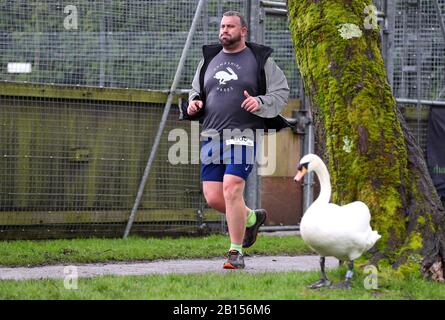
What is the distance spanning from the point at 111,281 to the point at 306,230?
62.8 inches

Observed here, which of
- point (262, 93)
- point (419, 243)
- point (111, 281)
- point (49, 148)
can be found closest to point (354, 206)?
point (419, 243)

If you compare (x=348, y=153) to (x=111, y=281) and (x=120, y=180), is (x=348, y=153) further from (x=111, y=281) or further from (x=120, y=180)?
(x=120, y=180)

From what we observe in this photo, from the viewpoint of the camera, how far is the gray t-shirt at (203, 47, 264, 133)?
27.3 feet

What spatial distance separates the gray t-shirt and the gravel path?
1.30 m

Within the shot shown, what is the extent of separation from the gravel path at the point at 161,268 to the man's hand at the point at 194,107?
143 cm

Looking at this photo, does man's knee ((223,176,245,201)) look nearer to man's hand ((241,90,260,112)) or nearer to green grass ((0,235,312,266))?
man's hand ((241,90,260,112))

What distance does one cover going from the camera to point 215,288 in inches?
255

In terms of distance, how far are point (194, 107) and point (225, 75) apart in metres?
0.40

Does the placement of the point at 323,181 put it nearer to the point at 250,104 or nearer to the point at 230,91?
the point at 250,104

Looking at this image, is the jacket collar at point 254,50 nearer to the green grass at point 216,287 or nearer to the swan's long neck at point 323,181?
the green grass at point 216,287

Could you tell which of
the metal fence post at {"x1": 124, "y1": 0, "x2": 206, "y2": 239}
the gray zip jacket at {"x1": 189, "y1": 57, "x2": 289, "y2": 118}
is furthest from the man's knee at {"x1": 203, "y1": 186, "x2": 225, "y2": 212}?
the metal fence post at {"x1": 124, "y1": 0, "x2": 206, "y2": 239}

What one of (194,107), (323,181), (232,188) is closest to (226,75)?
(194,107)

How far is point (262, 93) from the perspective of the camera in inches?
334
